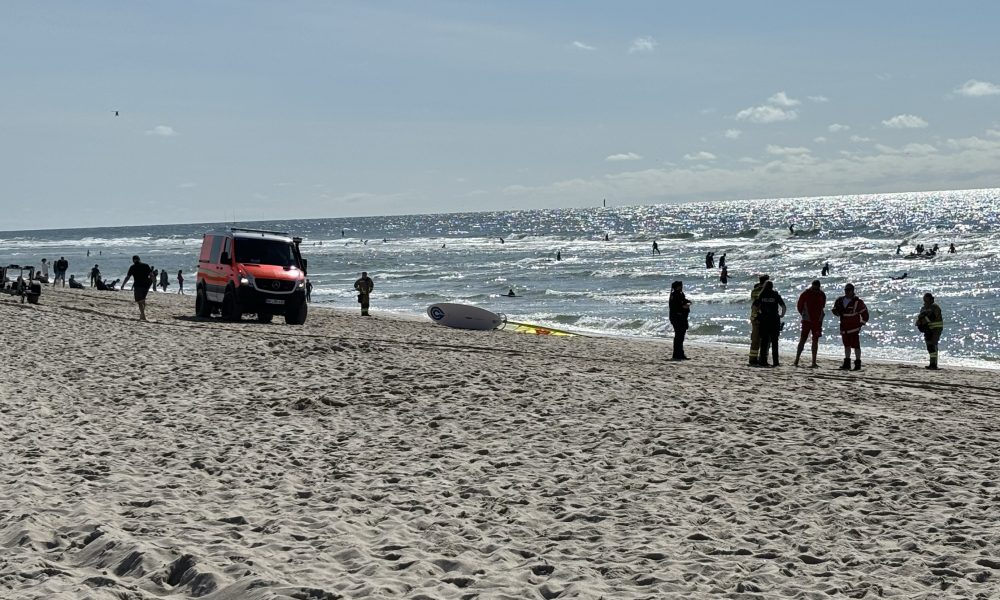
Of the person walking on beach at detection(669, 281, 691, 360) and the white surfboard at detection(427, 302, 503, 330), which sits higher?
the person walking on beach at detection(669, 281, 691, 360)

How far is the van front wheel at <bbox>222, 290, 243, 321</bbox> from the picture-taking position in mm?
19859

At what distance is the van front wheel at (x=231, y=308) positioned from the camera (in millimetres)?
19859

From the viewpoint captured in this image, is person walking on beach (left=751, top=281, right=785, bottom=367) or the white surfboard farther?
the white surfboard

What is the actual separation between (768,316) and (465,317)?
9.84 metres

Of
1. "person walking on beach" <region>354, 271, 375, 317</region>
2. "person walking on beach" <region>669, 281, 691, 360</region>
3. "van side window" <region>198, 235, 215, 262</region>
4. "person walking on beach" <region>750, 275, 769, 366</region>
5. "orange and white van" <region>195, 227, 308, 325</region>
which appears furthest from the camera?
"person walking on beach" <region>354, 271, 375, 317</region>

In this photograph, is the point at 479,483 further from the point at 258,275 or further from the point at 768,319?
the point at 258,275

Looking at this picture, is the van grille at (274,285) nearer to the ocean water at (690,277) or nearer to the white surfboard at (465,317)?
the white surfboard at (465,317)

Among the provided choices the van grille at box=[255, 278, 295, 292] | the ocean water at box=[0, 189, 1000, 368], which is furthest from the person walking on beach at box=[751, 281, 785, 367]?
the van grille at box=[255, 278, 295, 292]

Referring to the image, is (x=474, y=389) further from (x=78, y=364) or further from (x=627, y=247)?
(x=627, y=247)

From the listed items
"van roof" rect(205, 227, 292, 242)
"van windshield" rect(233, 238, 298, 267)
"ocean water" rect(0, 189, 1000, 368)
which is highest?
"van roof" rect(205, 227, 292, 242)

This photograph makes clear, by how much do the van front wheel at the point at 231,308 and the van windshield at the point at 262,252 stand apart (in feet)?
2.74

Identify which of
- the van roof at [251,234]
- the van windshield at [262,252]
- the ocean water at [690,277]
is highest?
the van roof at [251,234]

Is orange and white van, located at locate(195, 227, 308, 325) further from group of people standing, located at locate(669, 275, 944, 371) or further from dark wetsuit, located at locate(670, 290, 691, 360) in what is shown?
group of people standing, located at locate(669, 275, 944, 371)

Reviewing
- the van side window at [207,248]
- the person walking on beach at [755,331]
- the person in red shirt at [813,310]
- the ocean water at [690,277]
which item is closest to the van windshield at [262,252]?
the van side window at [207,248]
